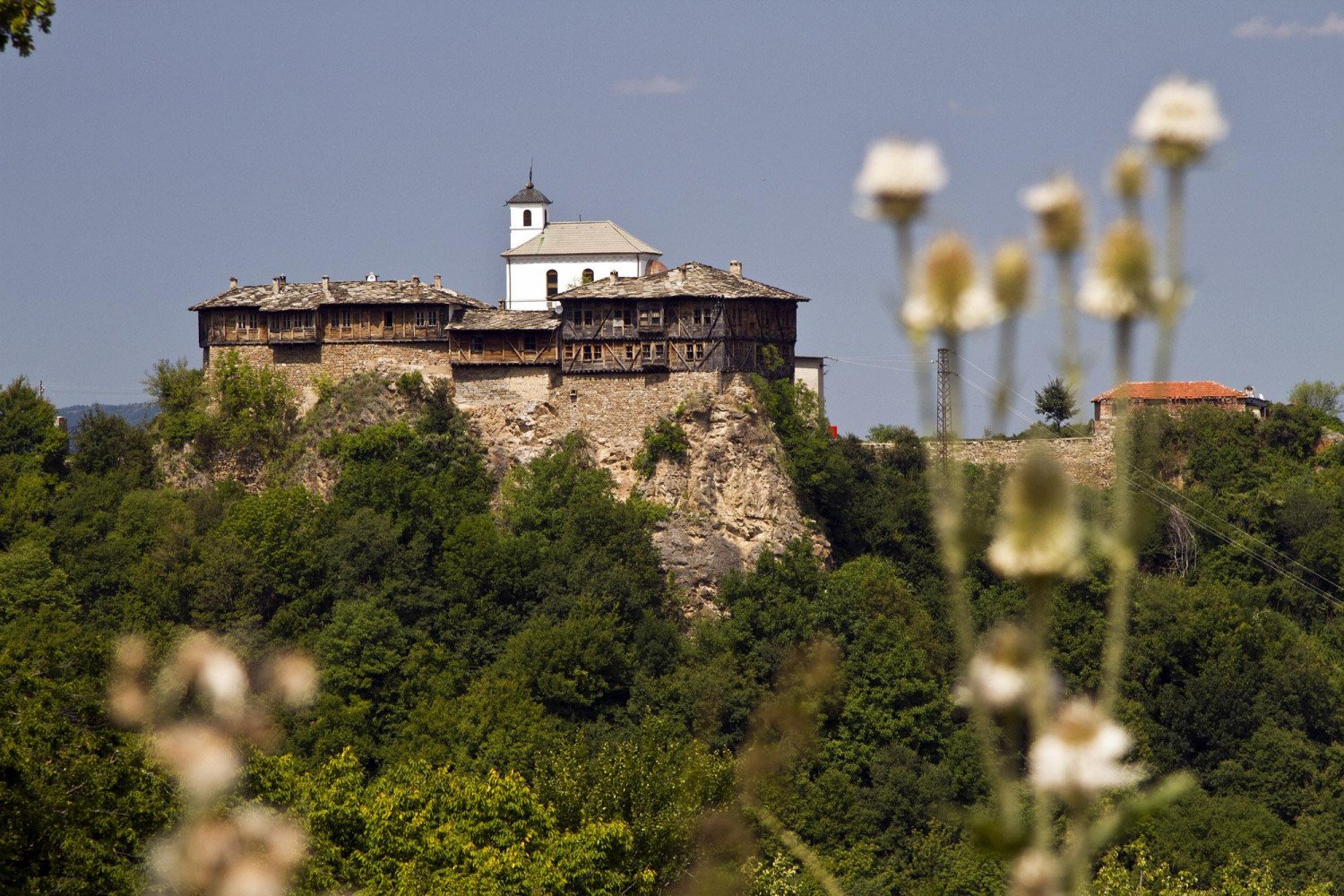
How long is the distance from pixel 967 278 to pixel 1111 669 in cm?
55

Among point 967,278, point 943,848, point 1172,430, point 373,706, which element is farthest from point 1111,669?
point 1172,430

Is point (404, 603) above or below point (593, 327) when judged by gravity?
below

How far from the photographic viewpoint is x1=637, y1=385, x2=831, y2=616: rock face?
5566cm

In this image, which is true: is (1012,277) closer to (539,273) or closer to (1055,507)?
(1055,507)

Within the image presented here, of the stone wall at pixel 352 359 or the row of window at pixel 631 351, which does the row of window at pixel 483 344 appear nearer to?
the stone wall at pixel 352 359

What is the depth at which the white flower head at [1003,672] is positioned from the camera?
2.49 metres

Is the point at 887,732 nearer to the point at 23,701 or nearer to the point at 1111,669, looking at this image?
the point at 23,701

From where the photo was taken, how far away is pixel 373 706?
181 feet

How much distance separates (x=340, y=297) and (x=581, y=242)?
9.26m

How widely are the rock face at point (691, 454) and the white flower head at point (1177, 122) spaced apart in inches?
2084

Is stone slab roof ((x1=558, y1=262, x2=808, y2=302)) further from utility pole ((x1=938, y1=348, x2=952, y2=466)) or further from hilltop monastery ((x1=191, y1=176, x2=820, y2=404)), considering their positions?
utility pole ((x1=938, y1=348, x2=952, y2=466))

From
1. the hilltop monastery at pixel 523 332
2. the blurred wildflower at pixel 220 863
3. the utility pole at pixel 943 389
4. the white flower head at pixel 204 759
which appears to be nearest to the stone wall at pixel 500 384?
the hilltop monastery at pixel 523 332

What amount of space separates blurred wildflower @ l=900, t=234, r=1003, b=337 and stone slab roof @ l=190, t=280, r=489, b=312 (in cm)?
5586

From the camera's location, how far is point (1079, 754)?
2.43 meters
